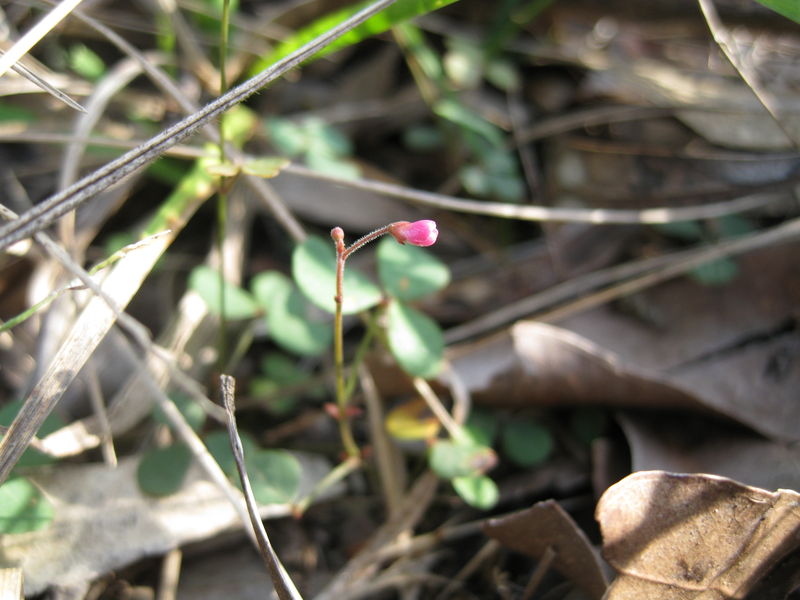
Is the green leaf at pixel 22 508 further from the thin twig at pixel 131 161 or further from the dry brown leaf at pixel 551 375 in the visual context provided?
the dry brown leaf at pixel 551 375

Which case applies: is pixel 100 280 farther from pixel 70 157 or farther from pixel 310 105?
pixel 310 105

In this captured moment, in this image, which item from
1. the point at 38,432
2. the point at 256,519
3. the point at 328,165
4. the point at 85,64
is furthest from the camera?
the point at 85,64

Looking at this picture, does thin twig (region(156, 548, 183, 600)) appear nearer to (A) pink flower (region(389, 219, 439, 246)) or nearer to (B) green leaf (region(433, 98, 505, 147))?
(A) pink flower (region(389, 219, 439, 246))

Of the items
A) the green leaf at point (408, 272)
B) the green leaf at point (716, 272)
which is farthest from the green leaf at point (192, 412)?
the green leaf at point (716, 272)

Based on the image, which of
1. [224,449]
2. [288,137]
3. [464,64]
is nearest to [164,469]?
[224,449]

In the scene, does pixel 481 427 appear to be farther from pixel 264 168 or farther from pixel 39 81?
pixel 39 81
